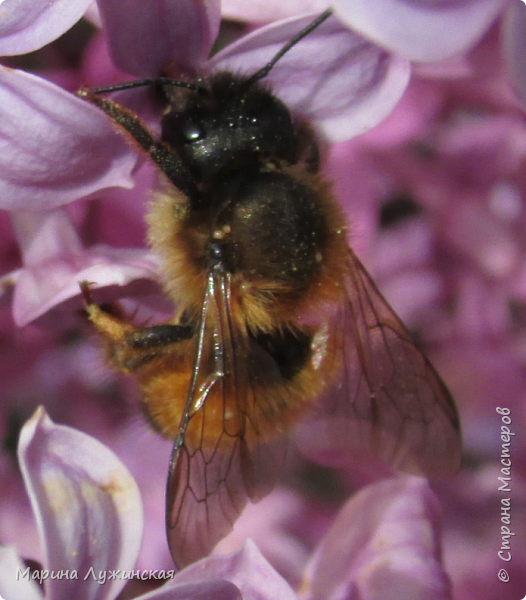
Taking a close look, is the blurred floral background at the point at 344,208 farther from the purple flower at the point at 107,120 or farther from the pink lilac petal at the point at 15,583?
the pink lilac petal at the point at 15,583

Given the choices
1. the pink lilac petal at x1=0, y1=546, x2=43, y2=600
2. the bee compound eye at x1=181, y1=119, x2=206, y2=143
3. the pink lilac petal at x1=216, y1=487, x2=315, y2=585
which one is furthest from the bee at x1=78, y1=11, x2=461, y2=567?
the pink lilac petal at x1=216, y1=487, x2=315, y2=585

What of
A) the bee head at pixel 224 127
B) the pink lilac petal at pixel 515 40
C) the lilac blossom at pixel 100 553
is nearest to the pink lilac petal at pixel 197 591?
the lilac blossom at pixel 100 553

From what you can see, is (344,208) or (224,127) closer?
(224,127)

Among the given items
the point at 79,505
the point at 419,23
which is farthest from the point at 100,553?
the point at 419,23

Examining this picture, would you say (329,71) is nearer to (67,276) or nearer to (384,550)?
(67,276)

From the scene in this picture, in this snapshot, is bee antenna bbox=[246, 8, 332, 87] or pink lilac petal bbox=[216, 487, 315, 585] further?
pink lilac petal bbox=[216, 487, 315, 585]

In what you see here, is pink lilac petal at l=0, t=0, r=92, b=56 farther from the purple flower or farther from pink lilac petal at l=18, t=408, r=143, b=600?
pink lilac petal at l=18, t=408, r=143, b=600

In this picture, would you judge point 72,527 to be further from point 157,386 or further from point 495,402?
point 495,402
